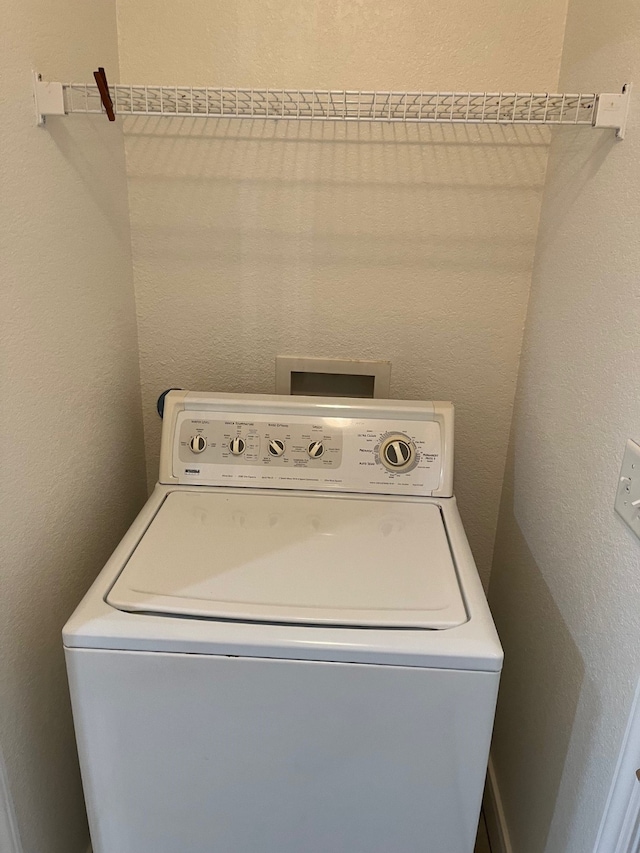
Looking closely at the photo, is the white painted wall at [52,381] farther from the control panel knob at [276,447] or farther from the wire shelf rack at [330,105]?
the control panel knob at [276,447]

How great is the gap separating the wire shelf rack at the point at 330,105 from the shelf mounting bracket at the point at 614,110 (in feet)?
Result: 0.17

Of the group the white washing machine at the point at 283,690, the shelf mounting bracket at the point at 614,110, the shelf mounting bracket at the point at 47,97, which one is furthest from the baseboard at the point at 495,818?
the shelf mounting bracket at the point at 47,97

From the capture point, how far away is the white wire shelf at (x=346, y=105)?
0.99m

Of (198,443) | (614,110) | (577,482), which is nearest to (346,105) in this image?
(614,110)

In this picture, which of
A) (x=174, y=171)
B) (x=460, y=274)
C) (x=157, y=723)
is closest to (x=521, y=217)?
(x=460, y=274)

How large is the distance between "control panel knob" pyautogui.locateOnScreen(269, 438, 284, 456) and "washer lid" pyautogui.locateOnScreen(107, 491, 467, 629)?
0.09 metres

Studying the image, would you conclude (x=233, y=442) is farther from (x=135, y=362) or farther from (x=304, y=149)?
(x=304, y=149)

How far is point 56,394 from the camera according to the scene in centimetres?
110

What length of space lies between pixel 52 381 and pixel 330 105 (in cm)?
77

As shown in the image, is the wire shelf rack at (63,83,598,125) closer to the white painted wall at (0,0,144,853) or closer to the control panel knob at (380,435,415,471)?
the white painted wall at (0,0,144,853)

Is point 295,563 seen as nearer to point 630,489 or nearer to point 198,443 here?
point 198,443

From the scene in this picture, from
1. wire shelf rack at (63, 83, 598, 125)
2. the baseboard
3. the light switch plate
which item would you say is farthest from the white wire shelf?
the baseboard

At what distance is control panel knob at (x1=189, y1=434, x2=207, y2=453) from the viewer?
129 cm

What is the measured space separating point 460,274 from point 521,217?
0.18 m
